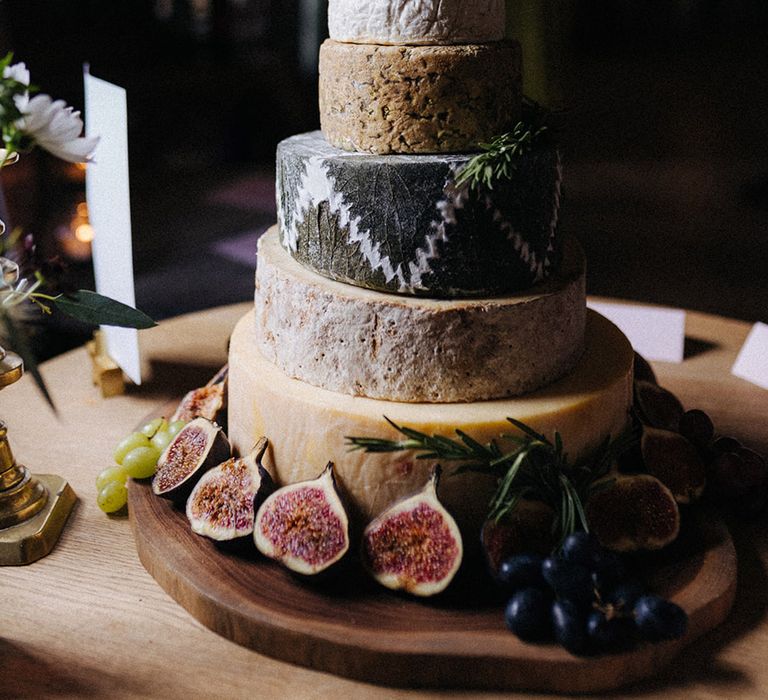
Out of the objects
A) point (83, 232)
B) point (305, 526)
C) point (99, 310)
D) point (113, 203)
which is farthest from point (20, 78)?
point (83, 232)

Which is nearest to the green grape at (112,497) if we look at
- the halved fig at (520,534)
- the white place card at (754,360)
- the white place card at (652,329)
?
the halved fig at (520,534)

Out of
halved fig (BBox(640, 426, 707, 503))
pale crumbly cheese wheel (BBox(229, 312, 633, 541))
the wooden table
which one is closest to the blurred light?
the wooden table

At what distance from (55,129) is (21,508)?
0.72 meters

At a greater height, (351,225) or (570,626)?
(351,225)

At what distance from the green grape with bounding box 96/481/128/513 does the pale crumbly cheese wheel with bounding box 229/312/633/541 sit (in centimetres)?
31

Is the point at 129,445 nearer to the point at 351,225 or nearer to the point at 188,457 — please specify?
the point at 188,457

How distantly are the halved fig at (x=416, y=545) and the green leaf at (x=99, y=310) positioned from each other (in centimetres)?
54

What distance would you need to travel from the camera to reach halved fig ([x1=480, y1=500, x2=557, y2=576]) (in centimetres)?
140

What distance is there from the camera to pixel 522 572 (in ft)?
4.37

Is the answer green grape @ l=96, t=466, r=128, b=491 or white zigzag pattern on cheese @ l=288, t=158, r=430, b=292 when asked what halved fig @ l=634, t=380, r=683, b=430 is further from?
green grape @ l=96, t=466, r=128, b=491

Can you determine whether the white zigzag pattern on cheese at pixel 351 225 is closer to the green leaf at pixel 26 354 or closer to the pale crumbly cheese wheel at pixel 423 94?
the pale crumbly cheese wheel at pixel 423 94

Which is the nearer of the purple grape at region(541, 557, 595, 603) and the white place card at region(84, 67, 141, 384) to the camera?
the purple grape at region(541, 557, 595, 603)

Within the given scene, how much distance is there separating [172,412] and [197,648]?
30.3 inches

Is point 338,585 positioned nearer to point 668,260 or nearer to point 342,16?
point 342,16
